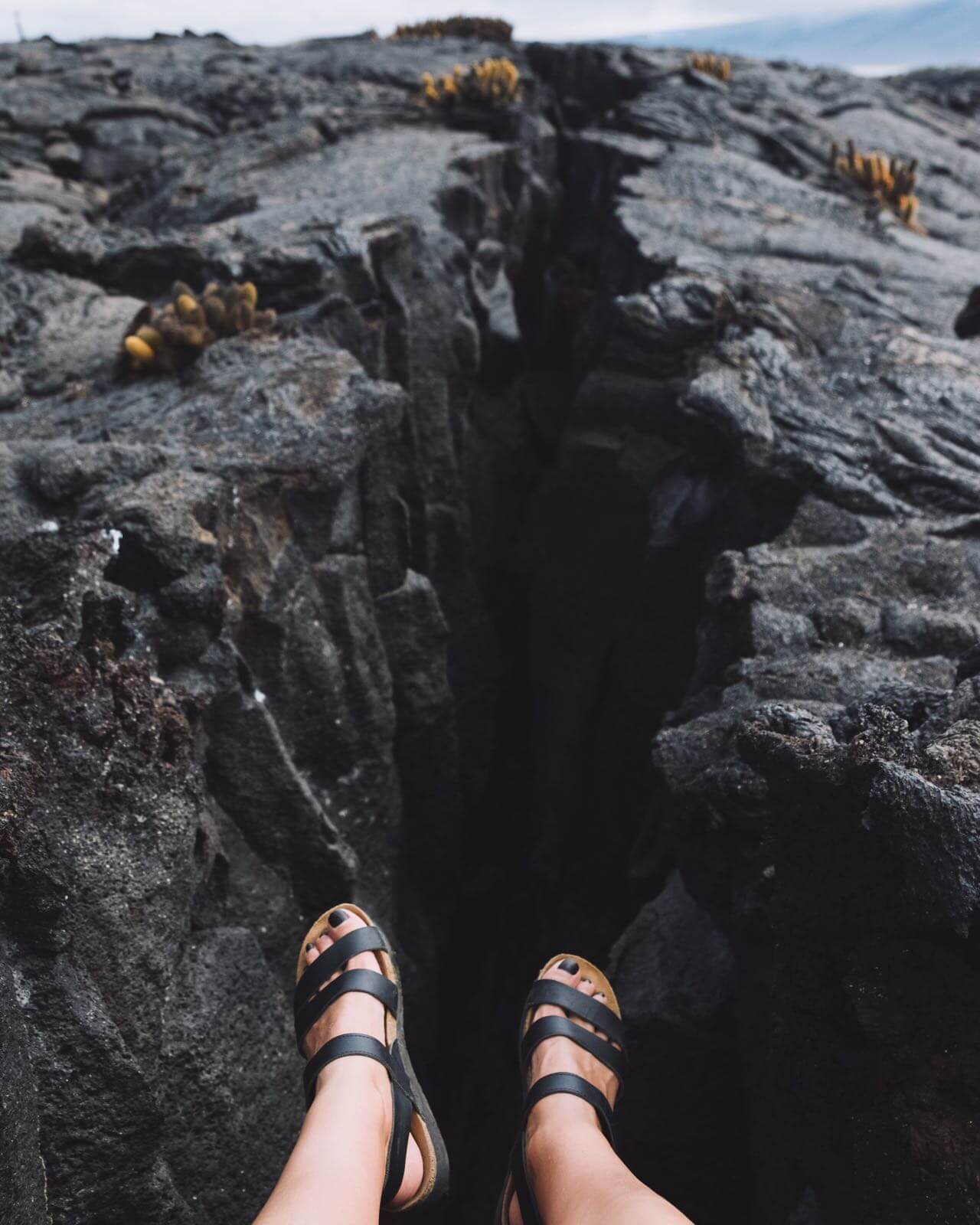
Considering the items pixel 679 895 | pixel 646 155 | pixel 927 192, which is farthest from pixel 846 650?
pixel 927 192

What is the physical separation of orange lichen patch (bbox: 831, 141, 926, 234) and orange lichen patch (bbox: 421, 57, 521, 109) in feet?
13.4

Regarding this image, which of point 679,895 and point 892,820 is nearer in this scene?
point 892,820

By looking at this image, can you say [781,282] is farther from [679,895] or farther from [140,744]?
[140,744]

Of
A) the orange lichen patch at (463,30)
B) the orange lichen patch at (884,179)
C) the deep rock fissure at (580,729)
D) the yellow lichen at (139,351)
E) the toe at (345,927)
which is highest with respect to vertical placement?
the orange lichen patch at (463,30)

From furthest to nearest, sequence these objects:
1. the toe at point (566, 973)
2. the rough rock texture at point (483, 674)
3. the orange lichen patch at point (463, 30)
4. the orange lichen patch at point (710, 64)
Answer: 1. the orange lichen patch at point (463, 30)
2. the orange lichen patch at point (710, 64)
3. the toe at point (566, 973)
4. the rough rock texture at point (483, 674)

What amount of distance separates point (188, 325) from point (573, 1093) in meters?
3.96

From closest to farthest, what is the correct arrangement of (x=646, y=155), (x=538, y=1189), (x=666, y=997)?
1. (x=538, y=1189)
2. (x=666, y=997)
3. (x=646, y=155)

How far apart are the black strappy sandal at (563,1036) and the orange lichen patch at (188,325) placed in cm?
345

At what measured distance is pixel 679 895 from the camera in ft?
12.5

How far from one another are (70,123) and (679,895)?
36.6ft

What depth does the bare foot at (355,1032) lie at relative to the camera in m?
2.50

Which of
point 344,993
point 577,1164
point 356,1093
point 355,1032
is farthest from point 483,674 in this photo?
point 577,1164

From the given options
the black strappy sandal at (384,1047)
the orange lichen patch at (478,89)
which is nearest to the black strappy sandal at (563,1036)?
the black strappy sandal at (384,1047)

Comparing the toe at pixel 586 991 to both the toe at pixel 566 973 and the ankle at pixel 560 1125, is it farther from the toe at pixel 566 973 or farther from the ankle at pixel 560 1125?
the ankle at pixel 560 1125
